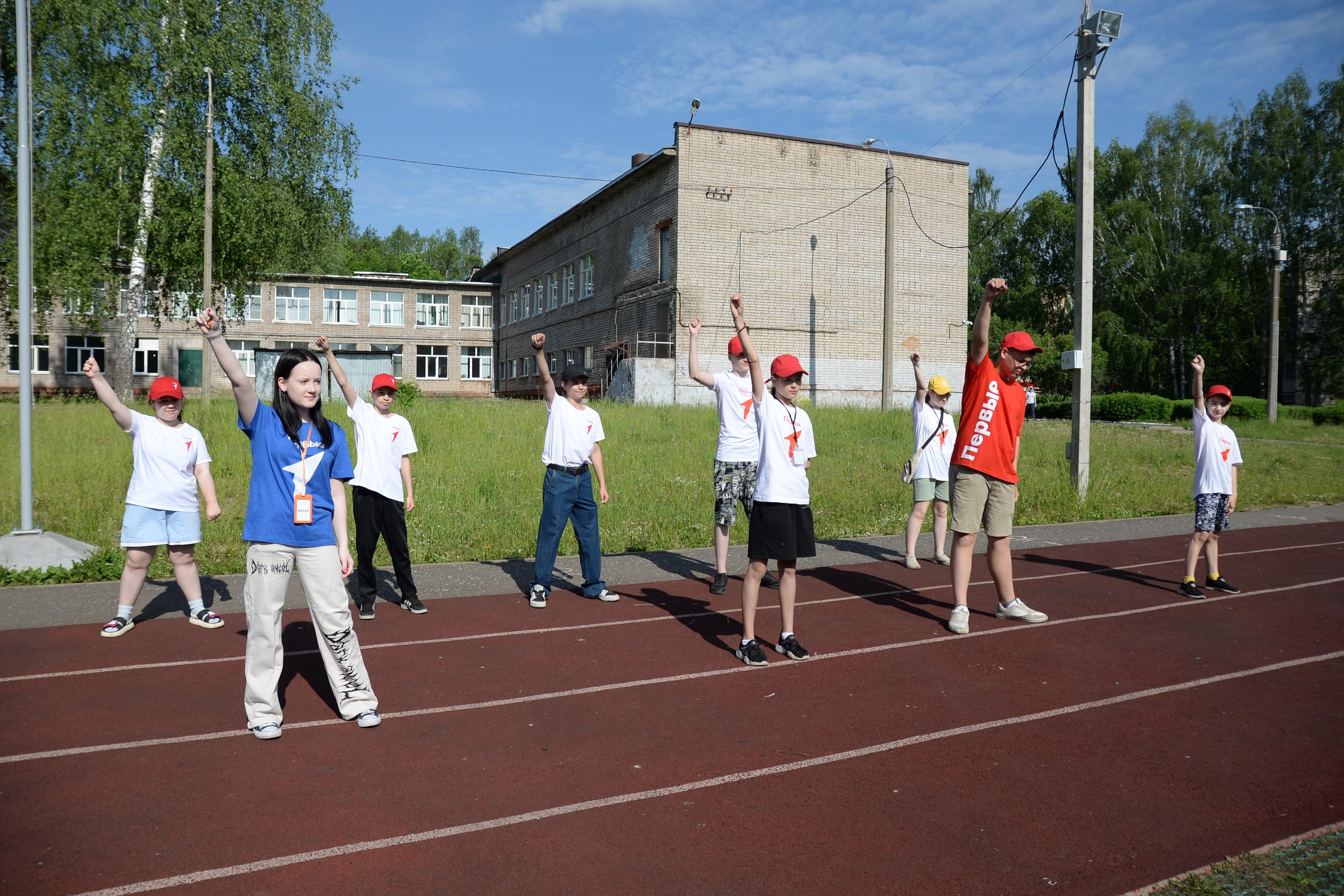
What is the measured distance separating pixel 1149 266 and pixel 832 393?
25309 millimetres

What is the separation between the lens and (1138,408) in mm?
38906

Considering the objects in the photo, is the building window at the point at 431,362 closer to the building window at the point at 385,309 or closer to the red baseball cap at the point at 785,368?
the building window at the point at 385,309

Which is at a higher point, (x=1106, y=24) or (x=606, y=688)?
(x=1106, y=24)

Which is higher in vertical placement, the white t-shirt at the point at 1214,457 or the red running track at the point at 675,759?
the white t-shirt at the point at 1214,457

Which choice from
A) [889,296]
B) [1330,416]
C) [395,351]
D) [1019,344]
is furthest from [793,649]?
[395,351]

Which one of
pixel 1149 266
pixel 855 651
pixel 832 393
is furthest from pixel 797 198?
→ pixel 855 651

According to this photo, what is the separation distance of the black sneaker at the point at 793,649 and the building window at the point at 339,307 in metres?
56.4

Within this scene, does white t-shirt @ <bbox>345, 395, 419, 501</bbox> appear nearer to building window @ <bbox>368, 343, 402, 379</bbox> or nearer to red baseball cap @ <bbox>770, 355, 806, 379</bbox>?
red baseball cap @ <bbox>770, 355, 806, 379</bbox>

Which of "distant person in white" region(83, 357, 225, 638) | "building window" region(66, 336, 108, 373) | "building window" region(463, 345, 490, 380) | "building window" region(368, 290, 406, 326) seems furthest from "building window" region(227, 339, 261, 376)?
"distant person in white" region(83, 357, 225, 638)

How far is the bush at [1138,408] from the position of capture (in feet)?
127

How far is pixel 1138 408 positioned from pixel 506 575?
122 ft

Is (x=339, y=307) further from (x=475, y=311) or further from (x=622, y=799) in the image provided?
(x=622, y=799)

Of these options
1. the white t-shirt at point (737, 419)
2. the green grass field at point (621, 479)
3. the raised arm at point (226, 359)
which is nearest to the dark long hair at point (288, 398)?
the raised arm at point (226, 359)

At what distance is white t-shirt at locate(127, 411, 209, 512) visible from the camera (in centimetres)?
659
